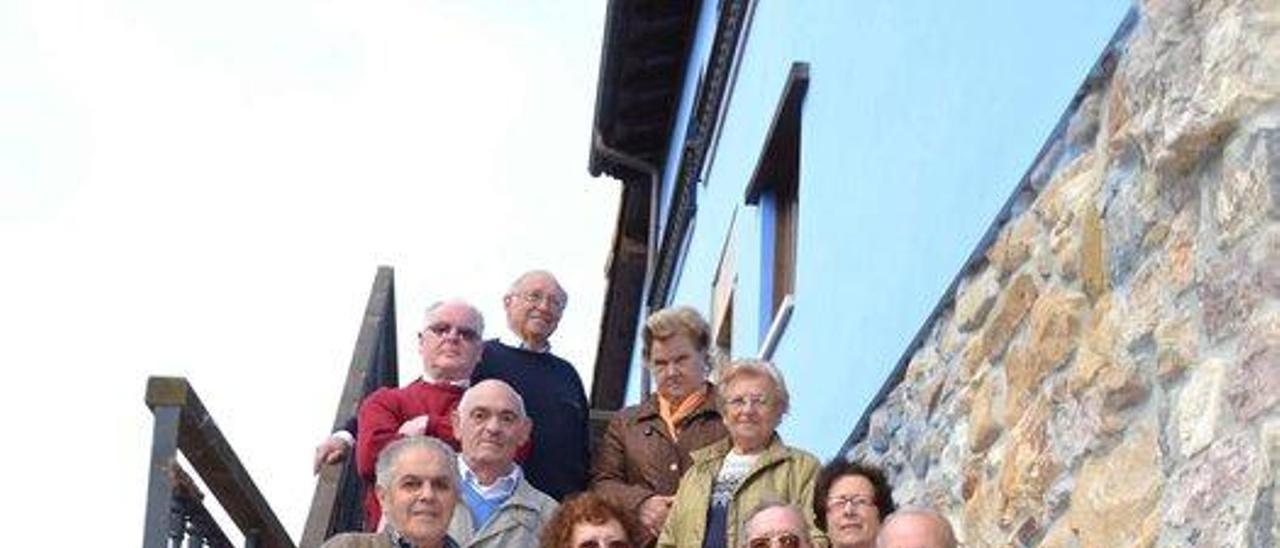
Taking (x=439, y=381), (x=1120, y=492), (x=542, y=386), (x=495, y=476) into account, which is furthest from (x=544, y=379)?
(x=1120, y=492)

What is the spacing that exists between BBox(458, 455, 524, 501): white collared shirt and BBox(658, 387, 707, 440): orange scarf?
71 centimetres

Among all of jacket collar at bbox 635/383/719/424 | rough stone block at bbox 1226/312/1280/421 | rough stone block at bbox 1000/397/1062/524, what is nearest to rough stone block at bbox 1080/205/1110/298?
rough stone block at bbox 1000/397/1062/524

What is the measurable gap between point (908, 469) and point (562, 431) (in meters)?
1.14

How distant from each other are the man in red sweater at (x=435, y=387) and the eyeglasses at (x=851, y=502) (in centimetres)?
147

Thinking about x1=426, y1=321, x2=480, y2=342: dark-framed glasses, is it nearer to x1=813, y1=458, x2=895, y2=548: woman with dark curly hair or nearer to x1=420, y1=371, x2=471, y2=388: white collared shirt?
x1=420, y1=371, x2=471, y2=388: white collared shirt

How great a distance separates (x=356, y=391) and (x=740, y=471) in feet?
9.02

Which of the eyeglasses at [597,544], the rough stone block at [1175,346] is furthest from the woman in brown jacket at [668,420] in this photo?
the rough stone block at [1175,346]

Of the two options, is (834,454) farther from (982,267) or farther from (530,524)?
(530,524)

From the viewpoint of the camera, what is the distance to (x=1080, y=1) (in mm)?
5387

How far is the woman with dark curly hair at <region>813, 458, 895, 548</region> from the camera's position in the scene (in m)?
5.37

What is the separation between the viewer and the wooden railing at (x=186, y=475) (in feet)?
18.1

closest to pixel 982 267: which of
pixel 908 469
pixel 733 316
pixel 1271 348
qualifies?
pixel 908 469

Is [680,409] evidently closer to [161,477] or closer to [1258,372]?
[161,477]

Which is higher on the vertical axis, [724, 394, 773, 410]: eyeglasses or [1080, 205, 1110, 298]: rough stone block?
[1080, 205, 1110, 298]: rough stone block
